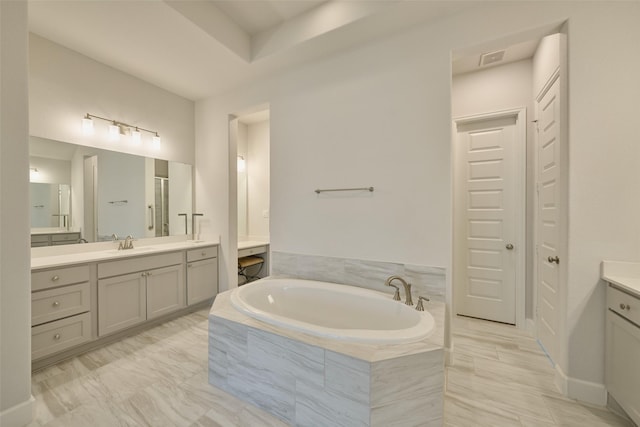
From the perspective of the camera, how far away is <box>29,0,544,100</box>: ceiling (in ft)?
6.20

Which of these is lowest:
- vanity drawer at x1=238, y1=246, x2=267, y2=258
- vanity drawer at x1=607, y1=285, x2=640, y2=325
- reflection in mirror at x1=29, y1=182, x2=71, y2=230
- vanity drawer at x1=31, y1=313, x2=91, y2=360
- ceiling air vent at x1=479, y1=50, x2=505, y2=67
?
vanity drawer at x1=31, y1=313, x2=91, y2=360

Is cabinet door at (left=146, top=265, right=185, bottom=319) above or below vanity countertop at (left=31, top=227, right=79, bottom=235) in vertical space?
below

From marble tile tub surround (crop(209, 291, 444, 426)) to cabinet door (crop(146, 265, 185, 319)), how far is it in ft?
4.88

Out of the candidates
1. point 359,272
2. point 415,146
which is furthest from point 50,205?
point 415,146

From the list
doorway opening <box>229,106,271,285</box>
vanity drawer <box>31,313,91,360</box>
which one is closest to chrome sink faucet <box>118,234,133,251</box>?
vanity drawer <box>31,313,91,360</box>

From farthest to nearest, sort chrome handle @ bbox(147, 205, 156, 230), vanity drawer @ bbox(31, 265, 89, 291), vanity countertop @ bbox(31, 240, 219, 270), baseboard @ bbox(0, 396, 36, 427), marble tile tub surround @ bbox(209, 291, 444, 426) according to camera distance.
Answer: chrome handle @ bbox(147, 205, 156, 230), vanity countertop @ bbox(31, 240, 219, 270), vanity drawer @ bbox(31, 265, 89, 291), baseboard @ bbox(0, 396, 36, 427), marble tile tub surround @ bbox(209, 291, 444, 426)

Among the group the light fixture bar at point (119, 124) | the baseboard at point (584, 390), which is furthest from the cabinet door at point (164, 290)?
the baseboard at point (584, 390)

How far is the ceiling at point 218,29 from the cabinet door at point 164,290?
6.98ft

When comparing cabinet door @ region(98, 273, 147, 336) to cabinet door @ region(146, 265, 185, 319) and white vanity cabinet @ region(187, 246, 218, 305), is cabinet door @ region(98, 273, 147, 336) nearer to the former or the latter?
cabinet door @ region(146, 265, 185, 319)

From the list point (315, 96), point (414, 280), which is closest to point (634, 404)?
point (414, 280)

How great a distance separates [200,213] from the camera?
344cm

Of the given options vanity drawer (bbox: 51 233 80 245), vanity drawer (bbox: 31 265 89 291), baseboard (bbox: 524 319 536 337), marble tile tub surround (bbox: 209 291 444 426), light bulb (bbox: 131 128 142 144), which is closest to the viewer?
marble tile tub surround (bbox: 209 291 444 426)

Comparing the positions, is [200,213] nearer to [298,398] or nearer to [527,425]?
[298,398]

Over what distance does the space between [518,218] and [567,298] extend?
45.2 inches
